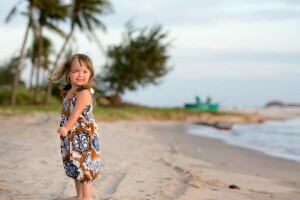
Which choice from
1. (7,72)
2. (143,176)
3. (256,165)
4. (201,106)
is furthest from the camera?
(7,72)

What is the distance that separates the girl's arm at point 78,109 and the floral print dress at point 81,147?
0.06 metres

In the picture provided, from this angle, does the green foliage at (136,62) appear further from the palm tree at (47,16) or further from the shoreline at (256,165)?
the shoreline at (256,165)

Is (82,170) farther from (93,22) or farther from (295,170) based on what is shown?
(93,22)

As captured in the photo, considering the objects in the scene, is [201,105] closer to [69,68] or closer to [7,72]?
[7,72]

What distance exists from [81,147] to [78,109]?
32 centimetres

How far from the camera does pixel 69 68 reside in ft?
11.6

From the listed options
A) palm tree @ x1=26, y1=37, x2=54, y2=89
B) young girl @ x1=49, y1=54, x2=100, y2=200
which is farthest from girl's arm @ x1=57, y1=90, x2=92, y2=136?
palm tree @ x1=26, y1=37, x2=54, y2=89

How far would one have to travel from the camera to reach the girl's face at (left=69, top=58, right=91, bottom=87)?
3.42 meters

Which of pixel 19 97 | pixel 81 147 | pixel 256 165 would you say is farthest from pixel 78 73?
pixel 19 97

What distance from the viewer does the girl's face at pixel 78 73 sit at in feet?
11.2

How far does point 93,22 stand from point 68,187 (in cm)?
2266

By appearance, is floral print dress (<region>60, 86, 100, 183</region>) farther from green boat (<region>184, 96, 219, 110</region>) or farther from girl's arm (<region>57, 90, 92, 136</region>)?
green boat (<region>184, 96, 219, 110</region>)

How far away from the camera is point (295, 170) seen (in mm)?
6484

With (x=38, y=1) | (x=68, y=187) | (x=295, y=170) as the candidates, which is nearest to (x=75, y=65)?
(x=68, y=187)
